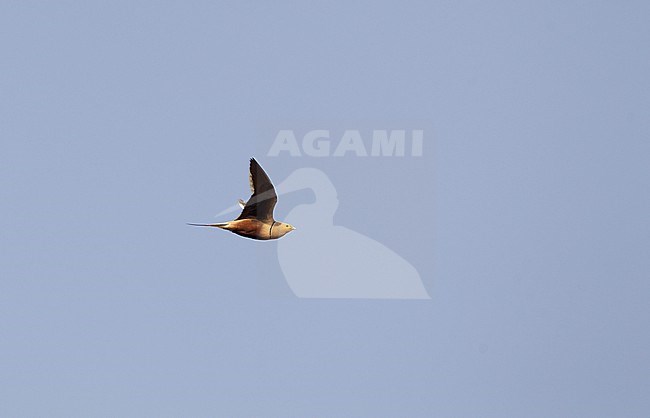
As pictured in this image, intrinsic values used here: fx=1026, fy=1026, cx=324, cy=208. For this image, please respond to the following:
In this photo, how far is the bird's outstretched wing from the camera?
10625 mm

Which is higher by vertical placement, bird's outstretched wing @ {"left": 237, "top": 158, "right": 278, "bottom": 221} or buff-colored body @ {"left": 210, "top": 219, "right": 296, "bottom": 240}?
bird's outstretched wing @ {"left": 237, "top": 158, "right": 278, "bottom": 221}

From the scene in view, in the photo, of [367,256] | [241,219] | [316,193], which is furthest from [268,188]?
[367,256]

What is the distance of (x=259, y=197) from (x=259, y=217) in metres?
0.35

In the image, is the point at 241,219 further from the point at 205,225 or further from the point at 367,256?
the point at 367,256

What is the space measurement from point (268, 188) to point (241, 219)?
65cm

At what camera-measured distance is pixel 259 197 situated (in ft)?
36.1

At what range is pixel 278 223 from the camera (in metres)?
11.4

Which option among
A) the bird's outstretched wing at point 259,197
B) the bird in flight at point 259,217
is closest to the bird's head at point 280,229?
the bird in flight at point 259,217

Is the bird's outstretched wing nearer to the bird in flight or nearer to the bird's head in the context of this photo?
the bird in flight

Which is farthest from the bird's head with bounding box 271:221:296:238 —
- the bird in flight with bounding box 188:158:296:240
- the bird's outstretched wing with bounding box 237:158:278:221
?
the bird's outstretched wing with bounding box 237:158:278:221

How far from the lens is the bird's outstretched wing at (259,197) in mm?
10625

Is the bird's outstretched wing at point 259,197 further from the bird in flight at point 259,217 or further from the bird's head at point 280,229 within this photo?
the bird's head at point 280,229

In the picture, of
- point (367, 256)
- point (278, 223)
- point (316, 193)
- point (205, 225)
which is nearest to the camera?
point (205, 225)

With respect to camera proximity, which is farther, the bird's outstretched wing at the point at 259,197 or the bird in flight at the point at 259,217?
the bird in flight at the point at 259,217
